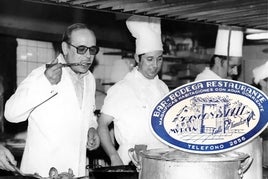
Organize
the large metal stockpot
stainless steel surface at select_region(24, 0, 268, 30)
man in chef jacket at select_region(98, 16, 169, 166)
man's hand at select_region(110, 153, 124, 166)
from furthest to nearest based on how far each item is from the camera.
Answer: man in chef jacket at select_region(98, 16, 169, 166) < man's hand at select_region(110, 153, 124, 166) < stainless steel surface at select_region(24, 0, 268, 30) < the large metal stockpot

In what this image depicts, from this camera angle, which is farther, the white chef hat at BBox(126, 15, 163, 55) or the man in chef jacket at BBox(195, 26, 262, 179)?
the man in chef jacket at BBox(195, 26, 262, 179)

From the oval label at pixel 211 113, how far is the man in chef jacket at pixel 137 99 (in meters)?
1.58

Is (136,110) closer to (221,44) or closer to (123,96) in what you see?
(123,96)

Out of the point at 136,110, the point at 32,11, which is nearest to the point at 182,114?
the point at 136,110

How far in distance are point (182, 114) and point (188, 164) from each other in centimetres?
24

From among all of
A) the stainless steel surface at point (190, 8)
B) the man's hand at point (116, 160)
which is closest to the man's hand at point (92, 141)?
the man's hand at point (116, 160)

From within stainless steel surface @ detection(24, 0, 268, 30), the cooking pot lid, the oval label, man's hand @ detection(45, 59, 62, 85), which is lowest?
the cooking pot lid

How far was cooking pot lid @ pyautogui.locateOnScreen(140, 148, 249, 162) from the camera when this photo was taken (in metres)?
1.22

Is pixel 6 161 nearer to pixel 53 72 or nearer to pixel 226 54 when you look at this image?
pixel 53 72

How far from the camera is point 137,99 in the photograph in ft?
10.5

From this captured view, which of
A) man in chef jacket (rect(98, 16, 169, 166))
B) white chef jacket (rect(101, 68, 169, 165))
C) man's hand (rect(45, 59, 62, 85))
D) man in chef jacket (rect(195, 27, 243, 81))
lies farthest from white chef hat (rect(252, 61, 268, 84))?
man's hand (rect(45, 59, 62, 85))

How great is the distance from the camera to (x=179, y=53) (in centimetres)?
653

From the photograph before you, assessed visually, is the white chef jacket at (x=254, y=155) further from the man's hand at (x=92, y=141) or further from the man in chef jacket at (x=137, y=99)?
the man in chef jacket at (x=137, y=99)

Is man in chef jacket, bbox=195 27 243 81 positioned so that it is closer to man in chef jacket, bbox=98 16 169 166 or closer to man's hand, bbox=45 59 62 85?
→ man in chef jacket, bbox=98 16 169 166
